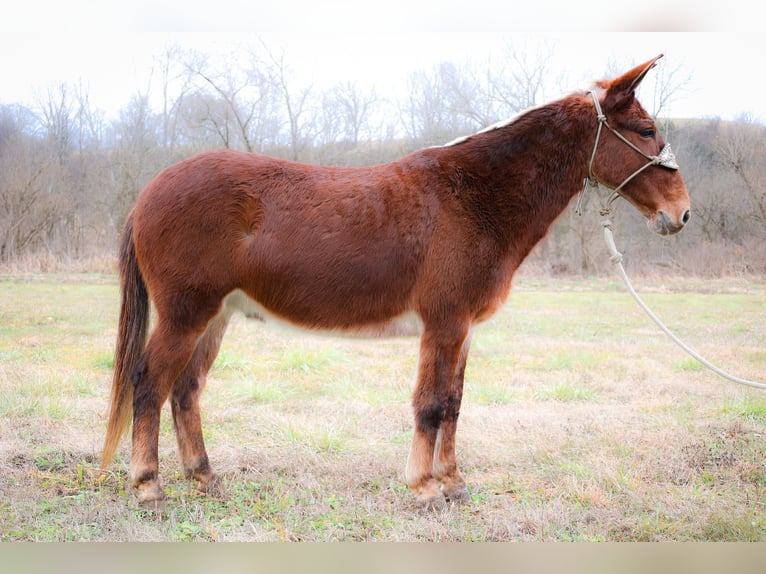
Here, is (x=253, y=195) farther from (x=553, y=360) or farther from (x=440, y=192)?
(x=553, y=360)

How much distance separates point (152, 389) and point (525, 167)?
6.41ft

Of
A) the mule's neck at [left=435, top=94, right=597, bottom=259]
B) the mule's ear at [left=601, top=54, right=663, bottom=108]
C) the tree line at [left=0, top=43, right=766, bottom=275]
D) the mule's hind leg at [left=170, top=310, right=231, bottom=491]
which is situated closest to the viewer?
the mule's ear at [left=601, top=54, right=663, bottom=108]

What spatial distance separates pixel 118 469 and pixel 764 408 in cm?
382

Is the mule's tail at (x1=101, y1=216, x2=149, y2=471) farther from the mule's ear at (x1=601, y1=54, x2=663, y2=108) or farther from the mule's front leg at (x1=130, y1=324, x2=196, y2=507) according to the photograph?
the mule's ear at (x1=601, y1=54, x2=663, y2=108)

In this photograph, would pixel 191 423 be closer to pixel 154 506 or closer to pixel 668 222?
pixel 154 506

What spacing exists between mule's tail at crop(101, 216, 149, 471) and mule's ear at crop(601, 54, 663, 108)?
229 cm

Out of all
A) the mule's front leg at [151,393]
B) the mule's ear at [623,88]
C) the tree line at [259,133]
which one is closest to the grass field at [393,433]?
the mule's front leg at [151,393]

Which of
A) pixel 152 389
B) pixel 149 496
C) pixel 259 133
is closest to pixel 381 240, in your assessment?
pixel 152 389

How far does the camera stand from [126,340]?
2574 mm

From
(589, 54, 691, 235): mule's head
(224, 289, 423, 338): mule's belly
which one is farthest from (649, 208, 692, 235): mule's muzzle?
(224, 289, 423, 338): mule's belly

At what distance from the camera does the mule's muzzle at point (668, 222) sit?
2.43m

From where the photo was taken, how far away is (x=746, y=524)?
102 inches

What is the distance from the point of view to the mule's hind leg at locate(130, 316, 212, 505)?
2.42 meters

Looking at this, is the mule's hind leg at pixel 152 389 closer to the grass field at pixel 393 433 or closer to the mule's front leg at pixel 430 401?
the grass field at pixel 393 433
